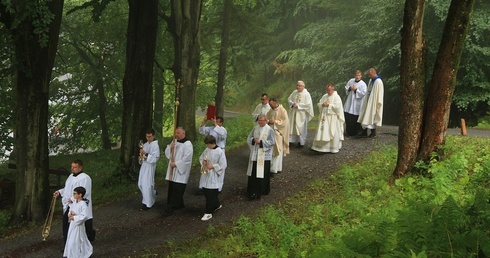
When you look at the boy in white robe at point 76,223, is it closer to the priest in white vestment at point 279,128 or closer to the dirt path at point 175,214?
the dirt path at point 175,214

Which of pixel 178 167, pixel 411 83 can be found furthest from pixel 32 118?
pixel 411 83

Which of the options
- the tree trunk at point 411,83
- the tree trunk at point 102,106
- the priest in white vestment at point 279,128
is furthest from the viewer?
the tree trunk at point 102,106

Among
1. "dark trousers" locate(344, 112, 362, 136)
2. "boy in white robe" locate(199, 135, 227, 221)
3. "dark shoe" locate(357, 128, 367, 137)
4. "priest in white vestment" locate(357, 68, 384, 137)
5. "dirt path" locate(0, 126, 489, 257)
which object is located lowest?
"dirt path" locate(0, 126, 489, 257)

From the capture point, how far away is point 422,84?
10.1 meters

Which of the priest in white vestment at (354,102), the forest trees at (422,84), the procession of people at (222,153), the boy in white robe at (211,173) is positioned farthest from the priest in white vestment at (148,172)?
the priest in white vestment at (354,102)

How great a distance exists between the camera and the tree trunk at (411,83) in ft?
31.9

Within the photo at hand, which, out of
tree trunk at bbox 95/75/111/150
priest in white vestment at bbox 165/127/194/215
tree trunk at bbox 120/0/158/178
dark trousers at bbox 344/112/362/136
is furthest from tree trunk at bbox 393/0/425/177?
tree trunk at bbox 95/75/111/150

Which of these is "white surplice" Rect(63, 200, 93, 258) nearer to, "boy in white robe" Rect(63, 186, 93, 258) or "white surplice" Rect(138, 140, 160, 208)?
"boy in white robe" Rect(63, 186, 93, 258)

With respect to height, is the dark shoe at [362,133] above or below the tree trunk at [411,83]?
below

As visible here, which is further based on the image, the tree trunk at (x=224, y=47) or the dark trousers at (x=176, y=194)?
the tree trunk at (x=224, y=47)

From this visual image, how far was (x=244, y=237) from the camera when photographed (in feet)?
28.7

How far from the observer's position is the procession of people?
8922 mm

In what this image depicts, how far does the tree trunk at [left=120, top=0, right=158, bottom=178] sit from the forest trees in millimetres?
6974

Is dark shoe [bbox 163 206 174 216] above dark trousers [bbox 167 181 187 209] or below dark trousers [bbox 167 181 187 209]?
below
